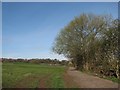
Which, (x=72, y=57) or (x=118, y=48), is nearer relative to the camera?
(x=118, y=48)

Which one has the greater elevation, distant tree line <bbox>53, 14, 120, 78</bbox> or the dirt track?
distant tree line <bbox>53, 14, 120, 78</bbox>

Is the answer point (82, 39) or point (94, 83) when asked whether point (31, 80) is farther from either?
point (82, 39)

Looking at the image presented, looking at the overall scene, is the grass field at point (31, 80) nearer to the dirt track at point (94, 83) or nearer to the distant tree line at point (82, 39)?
the dirt track at point (94, 83)

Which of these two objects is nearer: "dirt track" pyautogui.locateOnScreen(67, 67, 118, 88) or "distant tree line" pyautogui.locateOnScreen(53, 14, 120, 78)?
"dirt track" pyautogui.locateOnScreen(67, 67, 118, 88)

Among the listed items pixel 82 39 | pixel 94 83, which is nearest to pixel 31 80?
pixel 94 83

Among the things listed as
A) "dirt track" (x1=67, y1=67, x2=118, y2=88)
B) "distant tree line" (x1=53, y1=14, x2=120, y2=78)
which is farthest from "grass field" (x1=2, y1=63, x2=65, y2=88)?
"distant tree line" (x1=53, y1=14, x2=120, y2=78)

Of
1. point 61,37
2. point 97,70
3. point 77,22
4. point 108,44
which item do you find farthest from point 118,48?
point 61,37

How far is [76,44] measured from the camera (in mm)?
44812

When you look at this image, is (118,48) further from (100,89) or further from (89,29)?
(89,29)

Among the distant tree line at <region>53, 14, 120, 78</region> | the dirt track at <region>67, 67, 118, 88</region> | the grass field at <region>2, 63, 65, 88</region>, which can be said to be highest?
the distant tree line at <region>53, 14, 120, 78</region>

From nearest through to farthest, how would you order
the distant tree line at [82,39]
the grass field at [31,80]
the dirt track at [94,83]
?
1. the grass field at [31,80]
2. the dirt track at [94,83]
3. the distant tree line at [82,39]

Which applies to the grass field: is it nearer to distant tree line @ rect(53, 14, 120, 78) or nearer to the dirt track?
the dirt track

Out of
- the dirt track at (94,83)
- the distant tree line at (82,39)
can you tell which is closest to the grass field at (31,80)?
the dirt track at (94,83)

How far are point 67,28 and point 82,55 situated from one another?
17.0 ft
